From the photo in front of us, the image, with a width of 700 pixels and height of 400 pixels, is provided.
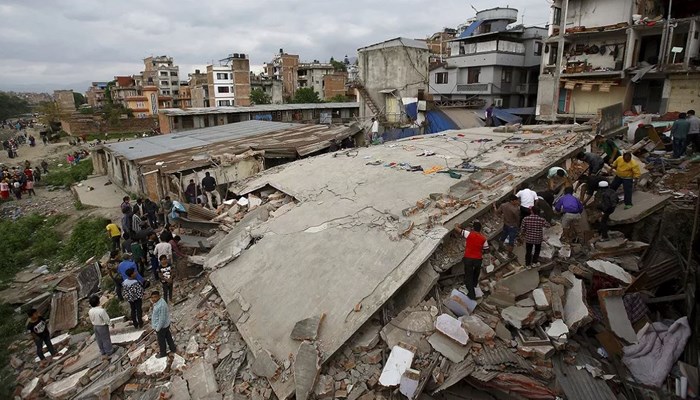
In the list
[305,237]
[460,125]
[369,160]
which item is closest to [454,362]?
[305,237]

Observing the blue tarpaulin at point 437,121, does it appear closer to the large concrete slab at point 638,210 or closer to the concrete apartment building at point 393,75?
the concrete apartment building at point 393,75

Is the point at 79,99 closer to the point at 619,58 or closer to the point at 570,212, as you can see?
the point at 619,58

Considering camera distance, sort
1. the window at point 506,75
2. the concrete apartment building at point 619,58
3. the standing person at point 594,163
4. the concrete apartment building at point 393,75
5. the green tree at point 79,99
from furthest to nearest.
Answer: the green tree at point 79,99, the window at point 506,75, the concrete apartment building at point 393,75, the concrete apartment building at point 619,58, the standing person at point 594,163

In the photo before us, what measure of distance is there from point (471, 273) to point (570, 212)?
2.73 meters

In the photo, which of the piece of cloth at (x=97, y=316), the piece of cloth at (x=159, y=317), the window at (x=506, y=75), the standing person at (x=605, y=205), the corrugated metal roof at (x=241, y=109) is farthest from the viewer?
the window at (x=506, y=75)

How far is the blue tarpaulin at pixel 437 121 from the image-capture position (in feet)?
73.5

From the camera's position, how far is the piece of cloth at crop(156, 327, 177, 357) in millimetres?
5941

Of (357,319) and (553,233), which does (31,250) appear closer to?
(357,319)

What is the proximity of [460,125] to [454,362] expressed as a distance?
1909cm

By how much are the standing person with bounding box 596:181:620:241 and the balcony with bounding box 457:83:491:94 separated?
83.6ft

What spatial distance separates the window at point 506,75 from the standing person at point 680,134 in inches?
884

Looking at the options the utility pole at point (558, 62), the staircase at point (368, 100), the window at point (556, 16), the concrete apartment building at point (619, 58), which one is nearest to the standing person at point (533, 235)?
the concrete apartment building at point (619, 58)

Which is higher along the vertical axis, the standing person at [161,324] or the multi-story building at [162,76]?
the multi-story building at [162,76]

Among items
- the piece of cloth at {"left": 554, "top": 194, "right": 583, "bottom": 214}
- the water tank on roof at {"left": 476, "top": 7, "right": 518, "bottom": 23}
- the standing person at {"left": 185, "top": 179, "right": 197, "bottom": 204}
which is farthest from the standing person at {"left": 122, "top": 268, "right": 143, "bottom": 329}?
the water tank on roof at {"left": 476, "top": 7, "right": 518, "bottom": 23}
